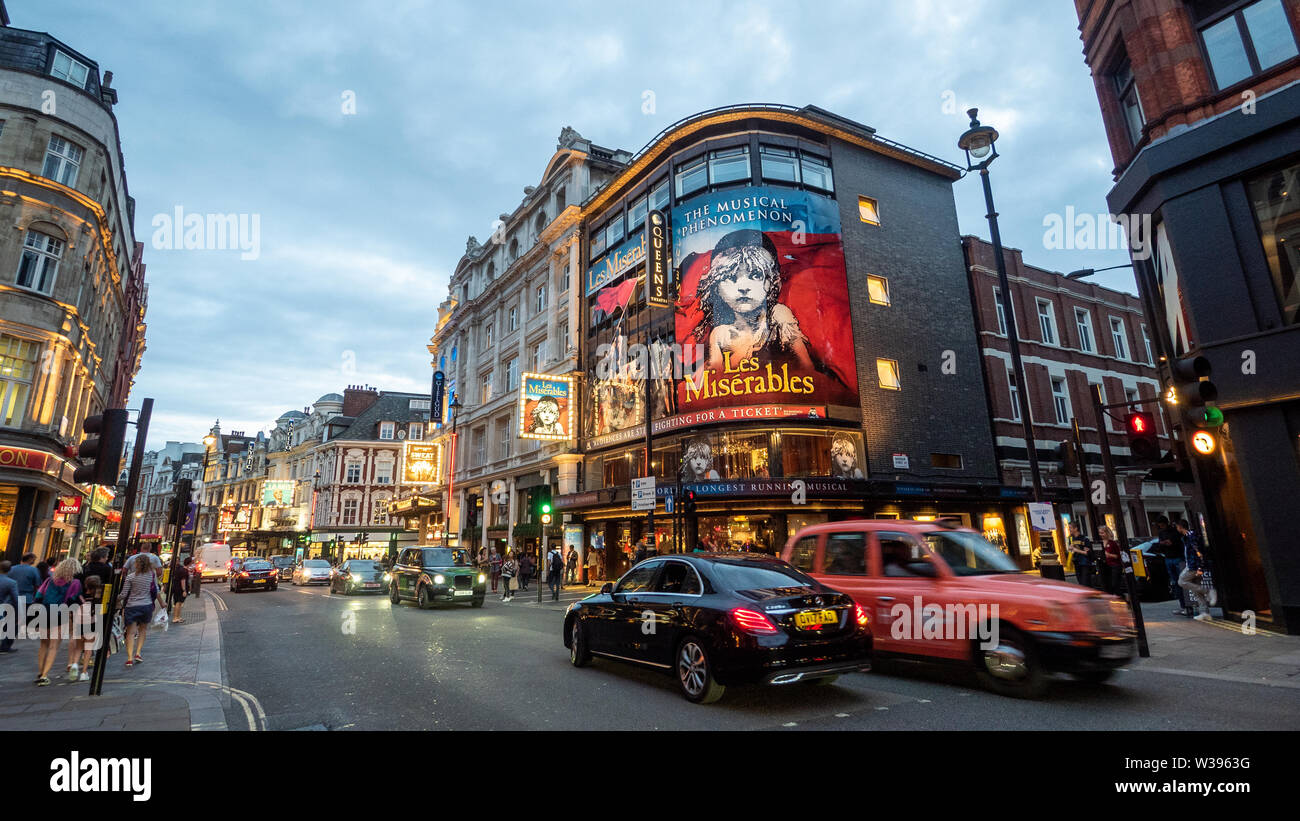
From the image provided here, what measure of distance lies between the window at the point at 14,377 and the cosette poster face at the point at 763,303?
20.9m

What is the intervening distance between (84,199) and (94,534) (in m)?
26.2

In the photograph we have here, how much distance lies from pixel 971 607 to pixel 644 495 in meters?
10.6

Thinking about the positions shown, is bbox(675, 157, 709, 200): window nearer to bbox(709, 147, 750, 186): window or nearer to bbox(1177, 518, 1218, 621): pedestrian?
bbox(709, 147, 750, 186): window

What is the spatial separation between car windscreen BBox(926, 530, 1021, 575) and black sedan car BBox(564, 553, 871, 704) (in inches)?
61.5

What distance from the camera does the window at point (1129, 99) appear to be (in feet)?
46.0

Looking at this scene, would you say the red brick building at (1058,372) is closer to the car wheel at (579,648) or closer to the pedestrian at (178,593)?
the car wheel at (579,648)

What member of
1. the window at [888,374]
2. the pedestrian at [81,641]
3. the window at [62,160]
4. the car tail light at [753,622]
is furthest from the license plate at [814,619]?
the window at [62,160]

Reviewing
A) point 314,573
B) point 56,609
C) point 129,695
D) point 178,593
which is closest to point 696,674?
point 129,695

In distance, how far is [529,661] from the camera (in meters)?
8.77

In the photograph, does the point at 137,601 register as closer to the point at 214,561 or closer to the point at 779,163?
the point at 779,163

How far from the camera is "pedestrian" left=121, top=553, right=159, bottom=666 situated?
381 inches

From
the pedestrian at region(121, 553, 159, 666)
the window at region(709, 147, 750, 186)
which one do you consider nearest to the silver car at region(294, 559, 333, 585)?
the pedestrian at region(121, 553, 159, 666)

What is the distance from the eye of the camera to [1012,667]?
6.33 metres
